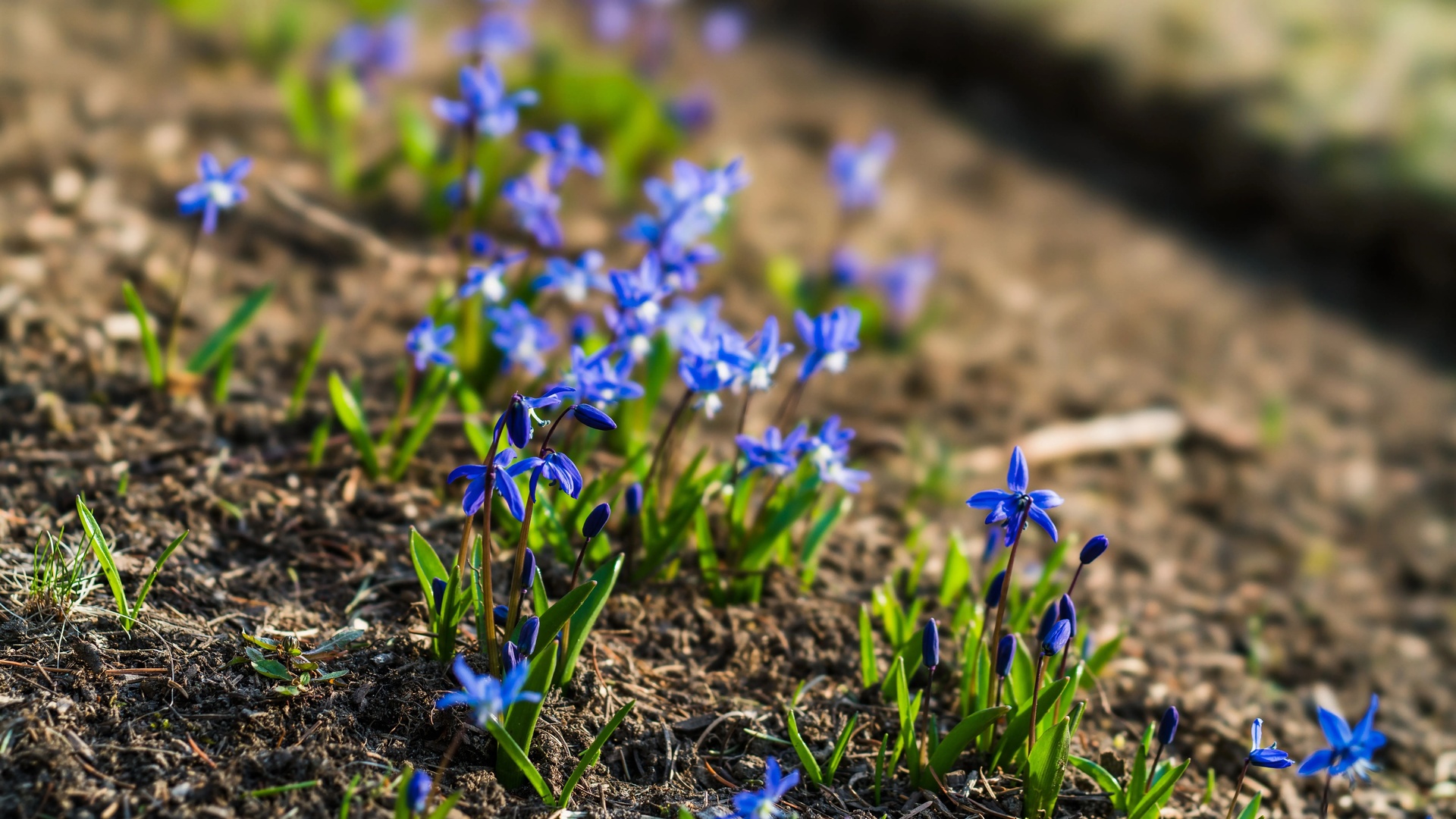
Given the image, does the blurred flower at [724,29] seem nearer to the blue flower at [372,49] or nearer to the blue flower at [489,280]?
the blue flower at [372,49]

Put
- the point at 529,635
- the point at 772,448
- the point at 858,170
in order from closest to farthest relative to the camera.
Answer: the point at 529,635
the point at 772,448
the point at 858,170

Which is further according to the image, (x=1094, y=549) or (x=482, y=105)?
(x=482, y=105)

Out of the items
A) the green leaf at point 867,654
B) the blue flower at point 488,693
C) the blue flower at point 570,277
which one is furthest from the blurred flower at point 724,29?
Answer: the blue flower at point 488,693

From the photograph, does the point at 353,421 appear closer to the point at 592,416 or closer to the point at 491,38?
the point at 592,416

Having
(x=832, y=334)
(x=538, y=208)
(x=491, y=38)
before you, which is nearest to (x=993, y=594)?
(x=832, y=334)

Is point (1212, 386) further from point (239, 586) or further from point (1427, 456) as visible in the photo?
point (239, 586)

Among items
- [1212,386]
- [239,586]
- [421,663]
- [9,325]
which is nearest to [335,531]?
[239,586]
